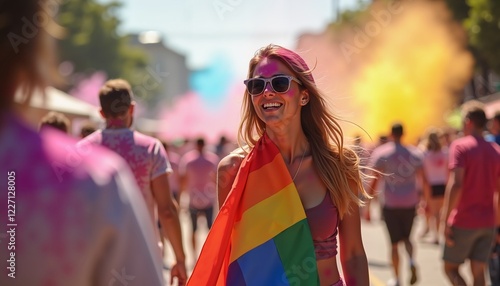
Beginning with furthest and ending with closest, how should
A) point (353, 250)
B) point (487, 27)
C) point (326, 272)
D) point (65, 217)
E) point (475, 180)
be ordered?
point (487, 27), point (475, 180), point (353, 250), point (326, 272), point (65, 217)

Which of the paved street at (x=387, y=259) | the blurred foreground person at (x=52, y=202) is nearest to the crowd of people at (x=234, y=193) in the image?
the blurred foreground person at (x=52, y=202)

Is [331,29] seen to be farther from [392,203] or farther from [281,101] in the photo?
[281,101]

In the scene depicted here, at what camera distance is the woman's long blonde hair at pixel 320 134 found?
394 cm

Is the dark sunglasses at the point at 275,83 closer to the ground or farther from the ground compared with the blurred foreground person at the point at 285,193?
farther from the ground

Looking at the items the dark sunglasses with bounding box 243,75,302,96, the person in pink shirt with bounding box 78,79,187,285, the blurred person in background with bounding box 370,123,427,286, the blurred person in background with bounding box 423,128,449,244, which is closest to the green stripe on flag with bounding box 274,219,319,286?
the dark sunglasses with bounding box 243,75,302,96

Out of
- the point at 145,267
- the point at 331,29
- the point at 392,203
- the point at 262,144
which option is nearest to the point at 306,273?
the point at 262,144

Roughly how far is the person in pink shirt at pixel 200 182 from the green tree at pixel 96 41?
52441 millimetres

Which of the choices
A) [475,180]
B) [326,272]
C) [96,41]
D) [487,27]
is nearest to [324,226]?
[326,272]

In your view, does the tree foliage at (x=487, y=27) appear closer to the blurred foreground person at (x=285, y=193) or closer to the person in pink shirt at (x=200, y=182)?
the person in pink shirt at (x=200, y=182)

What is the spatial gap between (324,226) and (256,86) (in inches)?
28.8

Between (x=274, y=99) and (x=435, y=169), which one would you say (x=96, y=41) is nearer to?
(x=435, y=169)

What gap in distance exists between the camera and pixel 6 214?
1609 mm

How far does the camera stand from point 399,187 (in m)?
10.7

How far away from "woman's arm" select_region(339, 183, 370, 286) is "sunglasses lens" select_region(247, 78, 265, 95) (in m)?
0.69
